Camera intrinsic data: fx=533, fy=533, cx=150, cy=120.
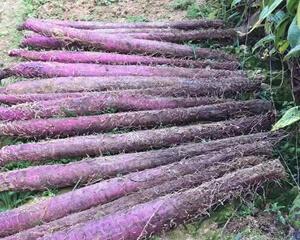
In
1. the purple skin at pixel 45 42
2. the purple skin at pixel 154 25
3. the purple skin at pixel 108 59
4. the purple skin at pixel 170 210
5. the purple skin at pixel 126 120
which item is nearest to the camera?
the purple skin at pixel 170 210

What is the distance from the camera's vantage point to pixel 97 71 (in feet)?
14.7

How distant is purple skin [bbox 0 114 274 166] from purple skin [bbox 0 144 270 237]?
1.03 ft

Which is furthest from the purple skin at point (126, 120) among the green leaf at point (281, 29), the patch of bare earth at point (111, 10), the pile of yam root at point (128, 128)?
the patch of bare earth at point (111, 10)

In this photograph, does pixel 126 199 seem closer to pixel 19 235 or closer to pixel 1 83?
pixel 19 235

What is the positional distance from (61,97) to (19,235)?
4.59 feet

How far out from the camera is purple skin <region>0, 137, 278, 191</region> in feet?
11.3

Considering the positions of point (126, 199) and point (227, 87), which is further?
point (227, 87)

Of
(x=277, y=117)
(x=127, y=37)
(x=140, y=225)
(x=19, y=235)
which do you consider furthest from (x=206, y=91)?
(x=19, y=235)

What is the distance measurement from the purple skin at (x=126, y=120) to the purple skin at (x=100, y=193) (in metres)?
0.56

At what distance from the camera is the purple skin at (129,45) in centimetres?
475

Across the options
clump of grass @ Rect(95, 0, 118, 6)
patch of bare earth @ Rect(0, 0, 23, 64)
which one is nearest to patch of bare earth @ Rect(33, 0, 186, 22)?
clump of grass @ Rect(95, 0, 118, 6)

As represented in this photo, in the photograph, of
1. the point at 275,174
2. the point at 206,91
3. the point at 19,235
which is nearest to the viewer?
Answer: the point at 19,235

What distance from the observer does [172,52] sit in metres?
4.77

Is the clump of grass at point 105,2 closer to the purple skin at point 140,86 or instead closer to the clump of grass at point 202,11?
the clump of grass at point 202,11
